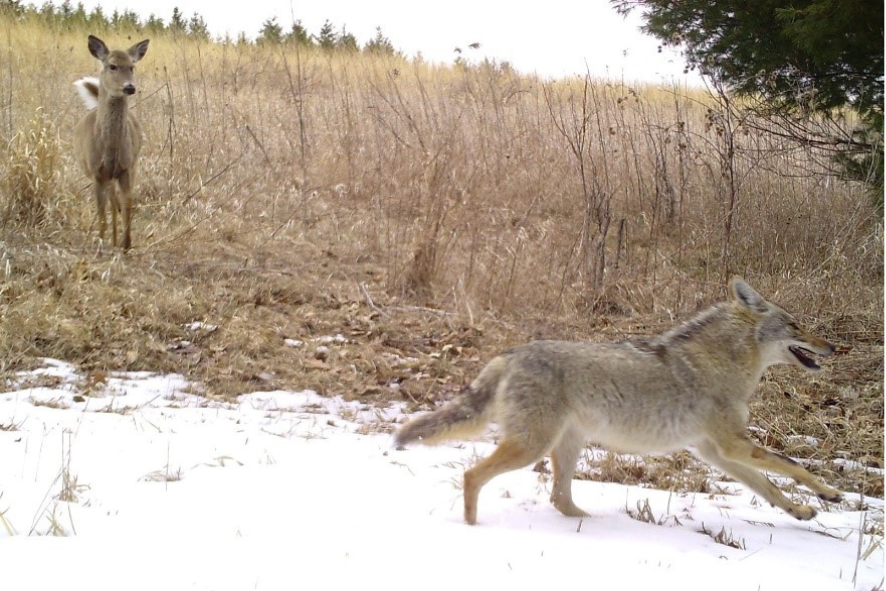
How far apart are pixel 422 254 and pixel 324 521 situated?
205 inches

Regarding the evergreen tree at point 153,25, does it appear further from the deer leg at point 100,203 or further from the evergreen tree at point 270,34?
the deer leg at point 100,203

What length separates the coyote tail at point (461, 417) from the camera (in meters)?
4.19

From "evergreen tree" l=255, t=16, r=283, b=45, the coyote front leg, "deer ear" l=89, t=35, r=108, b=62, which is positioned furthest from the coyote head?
"evergreen tree" l=255, t=16, r=283, b=45

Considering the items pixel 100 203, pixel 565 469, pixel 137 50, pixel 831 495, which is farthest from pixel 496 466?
pixel 137 50

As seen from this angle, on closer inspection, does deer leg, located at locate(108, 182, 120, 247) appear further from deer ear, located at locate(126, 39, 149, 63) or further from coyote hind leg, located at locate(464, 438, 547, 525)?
coyote hind leg, located at locate(464, 438, 547, 525)

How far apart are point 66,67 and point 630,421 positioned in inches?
575

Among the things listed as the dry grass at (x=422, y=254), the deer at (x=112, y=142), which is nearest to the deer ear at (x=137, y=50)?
the deer at (x=112, y=142)

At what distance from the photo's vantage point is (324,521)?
12.8 ft

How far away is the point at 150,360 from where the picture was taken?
698 centimetres

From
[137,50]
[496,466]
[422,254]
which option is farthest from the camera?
[137,50]

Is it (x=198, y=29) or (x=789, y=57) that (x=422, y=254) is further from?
(x=198, y=29)

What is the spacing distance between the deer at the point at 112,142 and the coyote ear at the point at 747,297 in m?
6.82

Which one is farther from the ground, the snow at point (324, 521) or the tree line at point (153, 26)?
the tree line at point (153, 26)

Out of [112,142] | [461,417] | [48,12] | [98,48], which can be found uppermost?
[48,12]
